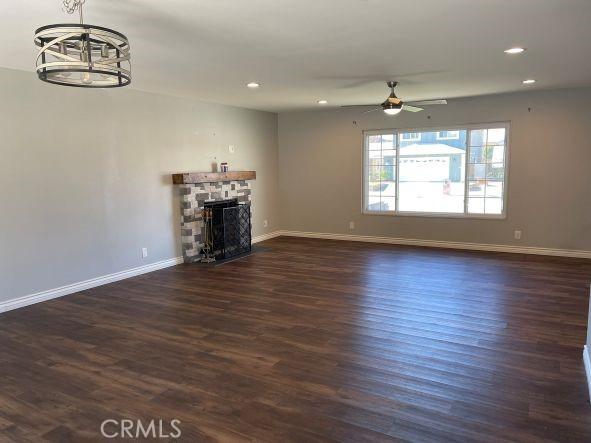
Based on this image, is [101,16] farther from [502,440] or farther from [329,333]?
[502,440]

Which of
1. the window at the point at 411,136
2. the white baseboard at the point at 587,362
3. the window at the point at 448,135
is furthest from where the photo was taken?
the window at the point at 411,136

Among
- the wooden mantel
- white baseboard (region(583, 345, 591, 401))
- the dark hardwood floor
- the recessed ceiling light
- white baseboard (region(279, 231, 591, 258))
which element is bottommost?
the dark hardwood floor

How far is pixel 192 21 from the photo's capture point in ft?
9.68

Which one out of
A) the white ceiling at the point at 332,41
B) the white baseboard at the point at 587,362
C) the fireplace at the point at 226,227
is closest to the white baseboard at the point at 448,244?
the fireplace at the point at 226,227

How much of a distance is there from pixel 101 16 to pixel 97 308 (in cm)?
284

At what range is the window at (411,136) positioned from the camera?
23.9ft

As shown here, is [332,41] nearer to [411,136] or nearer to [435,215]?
[411,136]

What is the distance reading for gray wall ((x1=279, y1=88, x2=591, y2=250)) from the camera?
20.2 feet

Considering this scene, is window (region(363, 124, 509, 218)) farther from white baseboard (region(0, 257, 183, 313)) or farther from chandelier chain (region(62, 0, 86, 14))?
chandelier chain (region(62, 0, 86, 14))

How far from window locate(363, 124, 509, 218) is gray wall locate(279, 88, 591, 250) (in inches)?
6.1

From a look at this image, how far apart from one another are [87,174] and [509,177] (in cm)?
601

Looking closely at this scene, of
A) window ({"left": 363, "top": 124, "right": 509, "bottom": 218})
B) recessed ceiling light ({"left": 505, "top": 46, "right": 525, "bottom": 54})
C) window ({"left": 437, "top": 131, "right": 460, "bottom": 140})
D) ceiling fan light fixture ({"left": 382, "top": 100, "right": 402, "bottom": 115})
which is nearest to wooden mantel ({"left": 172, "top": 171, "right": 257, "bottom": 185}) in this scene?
window ({"left": 363, "top": 124, "right": 509, "bottom": 218})

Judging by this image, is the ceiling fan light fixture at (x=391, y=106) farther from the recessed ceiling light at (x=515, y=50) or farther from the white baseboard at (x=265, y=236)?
the white baseboard at (x=265, y=236)

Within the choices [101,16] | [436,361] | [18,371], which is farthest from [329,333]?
[101,16]
